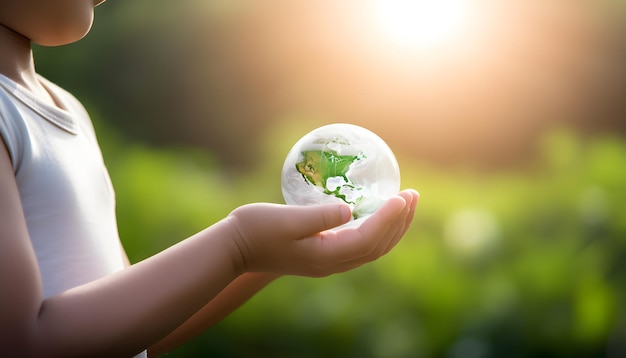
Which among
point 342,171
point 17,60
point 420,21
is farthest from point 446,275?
point 17,60

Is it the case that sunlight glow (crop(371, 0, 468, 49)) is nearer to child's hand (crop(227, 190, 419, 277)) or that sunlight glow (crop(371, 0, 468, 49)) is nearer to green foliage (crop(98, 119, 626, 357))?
green foliage (crop(98, 119, 626, 357))

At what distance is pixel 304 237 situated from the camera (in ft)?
2.50

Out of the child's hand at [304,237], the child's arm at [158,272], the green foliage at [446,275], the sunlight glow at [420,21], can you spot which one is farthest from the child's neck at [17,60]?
the sunlight glow at [420,21]

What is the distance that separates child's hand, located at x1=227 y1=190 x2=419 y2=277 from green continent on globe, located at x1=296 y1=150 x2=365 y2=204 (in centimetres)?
9

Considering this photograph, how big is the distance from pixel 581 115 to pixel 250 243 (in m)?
2.18

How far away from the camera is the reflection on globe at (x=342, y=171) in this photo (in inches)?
34.7

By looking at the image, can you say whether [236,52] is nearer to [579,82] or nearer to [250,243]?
[579,82]

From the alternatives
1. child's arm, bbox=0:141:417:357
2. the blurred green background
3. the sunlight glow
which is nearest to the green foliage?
the blurred green background

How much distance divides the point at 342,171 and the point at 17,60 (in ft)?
1.28

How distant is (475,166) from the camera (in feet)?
8.42

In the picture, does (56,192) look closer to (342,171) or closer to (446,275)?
(342,171)

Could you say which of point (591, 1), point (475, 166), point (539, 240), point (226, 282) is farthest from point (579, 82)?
point (226, 282)

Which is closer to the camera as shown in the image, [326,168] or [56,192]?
[56,192]

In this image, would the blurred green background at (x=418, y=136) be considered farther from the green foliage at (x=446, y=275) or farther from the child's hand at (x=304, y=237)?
the child's hand at (x=304, y=237)
